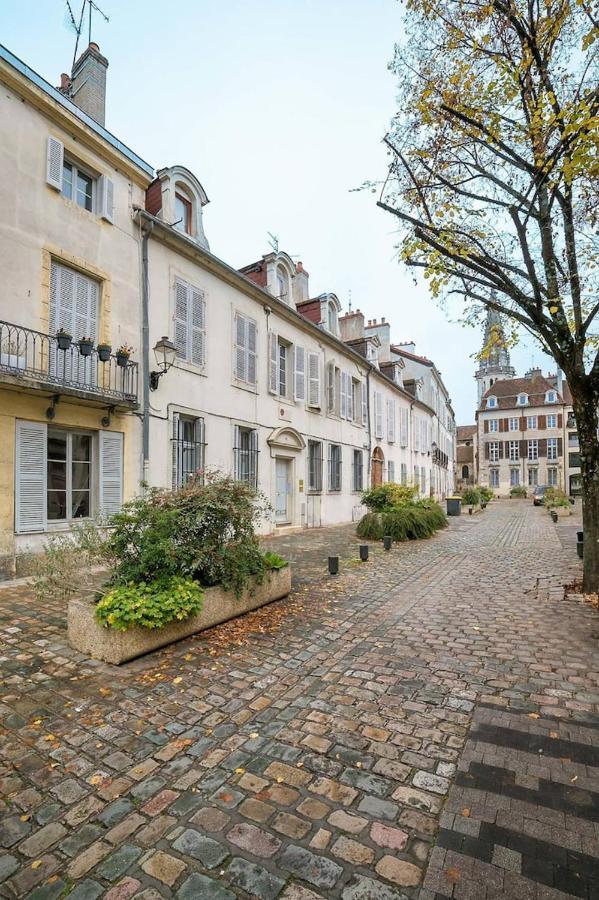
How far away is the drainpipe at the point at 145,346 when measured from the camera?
29.8 ft

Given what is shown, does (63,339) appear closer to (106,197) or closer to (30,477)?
(30,477)

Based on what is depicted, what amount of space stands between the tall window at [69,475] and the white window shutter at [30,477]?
0.26 m

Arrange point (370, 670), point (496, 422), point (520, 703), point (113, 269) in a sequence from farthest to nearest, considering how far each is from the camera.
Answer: point (496, 422), point (113, 269), point (370, 670), point (520, 703)

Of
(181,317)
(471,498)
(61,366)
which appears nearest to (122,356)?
(61,366)

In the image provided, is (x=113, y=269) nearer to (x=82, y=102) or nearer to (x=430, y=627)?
(x=82, y=102)

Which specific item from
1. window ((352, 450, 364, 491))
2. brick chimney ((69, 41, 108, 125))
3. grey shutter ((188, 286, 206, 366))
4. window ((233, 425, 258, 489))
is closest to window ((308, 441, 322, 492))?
window ((352, 450, 364, 491))

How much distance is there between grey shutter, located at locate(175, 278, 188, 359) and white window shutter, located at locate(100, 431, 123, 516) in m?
2.56

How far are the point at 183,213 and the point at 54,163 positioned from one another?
3.50 metres

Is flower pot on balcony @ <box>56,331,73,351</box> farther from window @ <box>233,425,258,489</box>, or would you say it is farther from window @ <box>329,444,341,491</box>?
window @ <box>329,444,341,491</box>

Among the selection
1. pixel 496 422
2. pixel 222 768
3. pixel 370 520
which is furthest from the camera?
pixel 496 422

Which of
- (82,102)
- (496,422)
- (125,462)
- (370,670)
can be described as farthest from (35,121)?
(496,422)

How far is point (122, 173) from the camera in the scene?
29.6 ft

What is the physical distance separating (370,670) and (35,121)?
32.0 feet

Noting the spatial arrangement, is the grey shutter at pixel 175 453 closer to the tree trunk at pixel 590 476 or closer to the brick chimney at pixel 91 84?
the brick chimney at pixel 91 84
